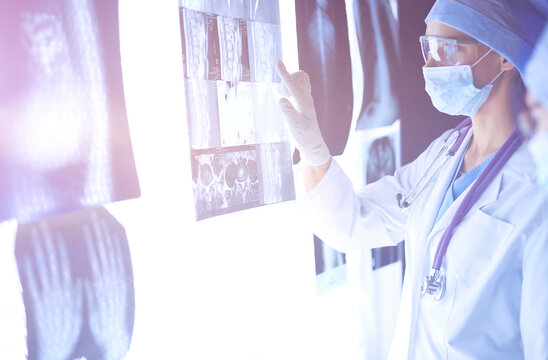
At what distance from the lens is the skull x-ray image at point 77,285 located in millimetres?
739

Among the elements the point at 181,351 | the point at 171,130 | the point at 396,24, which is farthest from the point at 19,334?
the point at 396,24

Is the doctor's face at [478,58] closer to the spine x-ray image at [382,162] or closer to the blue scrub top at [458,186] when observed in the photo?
the blue scrub top at [458,186]

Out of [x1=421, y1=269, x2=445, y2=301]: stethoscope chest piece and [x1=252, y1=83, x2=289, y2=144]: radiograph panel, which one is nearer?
[x1=421, y1=269, x2=445, y2=301]: stethoscope chest piece

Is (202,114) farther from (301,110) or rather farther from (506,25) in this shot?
(506,25)

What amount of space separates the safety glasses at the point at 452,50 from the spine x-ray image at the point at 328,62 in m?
0.34

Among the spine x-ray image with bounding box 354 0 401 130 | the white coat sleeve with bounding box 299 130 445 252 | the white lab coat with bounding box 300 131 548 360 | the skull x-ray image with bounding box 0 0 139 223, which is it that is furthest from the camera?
the spine x-ray image with bounding box 354 0 401 130

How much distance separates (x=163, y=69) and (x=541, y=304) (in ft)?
2.87

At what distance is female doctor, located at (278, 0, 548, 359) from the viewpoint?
2.85 feet

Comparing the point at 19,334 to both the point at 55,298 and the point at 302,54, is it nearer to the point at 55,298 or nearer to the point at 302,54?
the point at 55,298

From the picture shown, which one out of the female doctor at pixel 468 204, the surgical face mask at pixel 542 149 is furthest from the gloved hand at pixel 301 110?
the surgical face mask at pixel 542 149

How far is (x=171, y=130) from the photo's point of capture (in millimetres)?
937

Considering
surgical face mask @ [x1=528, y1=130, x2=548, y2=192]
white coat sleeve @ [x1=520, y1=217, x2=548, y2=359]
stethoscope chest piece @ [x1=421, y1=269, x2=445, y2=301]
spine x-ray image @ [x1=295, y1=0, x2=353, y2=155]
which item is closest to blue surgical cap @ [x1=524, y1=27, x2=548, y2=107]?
surgical face mask @ [x1=528, y1=130, x2=548, y2=192]

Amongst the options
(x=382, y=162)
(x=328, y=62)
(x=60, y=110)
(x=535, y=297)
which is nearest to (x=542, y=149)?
(x=535, y=297)

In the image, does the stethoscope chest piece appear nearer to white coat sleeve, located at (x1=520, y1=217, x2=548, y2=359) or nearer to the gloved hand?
white coat sleeve, located at (x1=520, y1=217, x2=548, y2=359)
